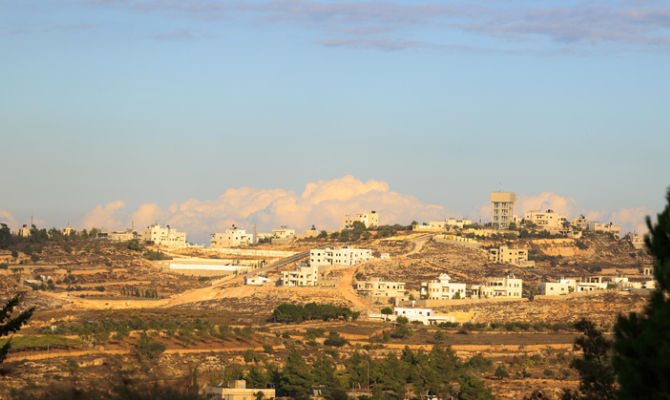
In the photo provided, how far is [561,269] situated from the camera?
420 feet

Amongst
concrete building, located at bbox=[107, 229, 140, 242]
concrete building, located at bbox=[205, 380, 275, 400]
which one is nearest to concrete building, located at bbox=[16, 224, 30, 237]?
concrete building, located at bbox=[107, 229, 140, 242]

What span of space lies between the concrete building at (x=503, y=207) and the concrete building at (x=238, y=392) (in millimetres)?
115933

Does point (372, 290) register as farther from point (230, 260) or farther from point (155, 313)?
point (230, 260)

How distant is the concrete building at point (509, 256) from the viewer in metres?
126

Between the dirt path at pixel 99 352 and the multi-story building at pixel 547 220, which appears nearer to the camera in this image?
the dirt path at pixel 99 352

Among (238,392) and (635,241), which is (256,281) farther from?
(635,241)

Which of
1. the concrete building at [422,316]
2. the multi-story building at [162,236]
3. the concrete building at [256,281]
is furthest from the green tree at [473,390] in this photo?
the multi-story building at [162,236]

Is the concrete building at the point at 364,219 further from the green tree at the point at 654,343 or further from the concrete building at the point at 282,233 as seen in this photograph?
the green tree at the point at 654,343

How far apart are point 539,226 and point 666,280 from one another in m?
138

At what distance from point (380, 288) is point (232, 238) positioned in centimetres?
7702

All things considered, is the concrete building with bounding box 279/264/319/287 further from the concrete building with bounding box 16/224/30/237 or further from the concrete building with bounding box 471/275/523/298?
the concrete building with bounding box 16/224/30/237

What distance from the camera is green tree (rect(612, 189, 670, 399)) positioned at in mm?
20844

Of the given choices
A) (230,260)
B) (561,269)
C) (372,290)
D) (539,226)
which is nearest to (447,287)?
(372,290)

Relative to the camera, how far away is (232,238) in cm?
17300
